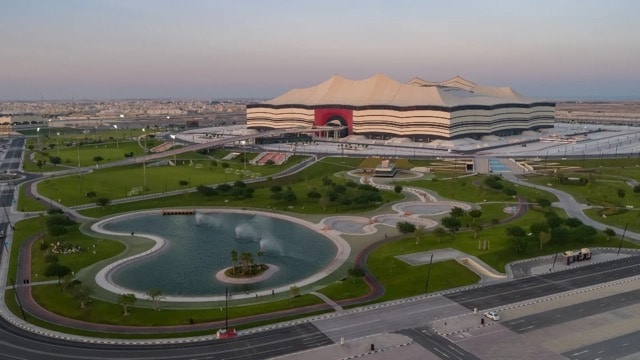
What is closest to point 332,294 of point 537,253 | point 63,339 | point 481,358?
point 481,358

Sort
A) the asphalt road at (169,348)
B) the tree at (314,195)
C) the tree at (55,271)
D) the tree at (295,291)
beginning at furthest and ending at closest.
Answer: the tree at (314,195) → the tree at (55,271) → the tree at (295,291) → the asphalt road at (169,348)

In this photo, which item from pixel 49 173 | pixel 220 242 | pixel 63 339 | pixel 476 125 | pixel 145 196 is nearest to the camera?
pixel 63 339

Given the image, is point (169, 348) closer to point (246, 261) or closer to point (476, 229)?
point (246, 261)

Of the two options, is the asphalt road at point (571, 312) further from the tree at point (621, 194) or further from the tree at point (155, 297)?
the tree at point (621, 194)

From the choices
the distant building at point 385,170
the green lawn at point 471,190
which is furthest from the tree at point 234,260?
the distant building at point 385,170

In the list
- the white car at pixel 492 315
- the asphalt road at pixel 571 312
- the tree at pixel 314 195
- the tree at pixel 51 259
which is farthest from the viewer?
the tree at pixel 314 195

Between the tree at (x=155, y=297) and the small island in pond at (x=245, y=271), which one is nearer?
the tree at (x=155, y=297)

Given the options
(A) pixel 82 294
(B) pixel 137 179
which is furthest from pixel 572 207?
(B) pixel 137 179

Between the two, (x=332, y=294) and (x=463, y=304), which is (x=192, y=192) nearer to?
(x=332, y=294)

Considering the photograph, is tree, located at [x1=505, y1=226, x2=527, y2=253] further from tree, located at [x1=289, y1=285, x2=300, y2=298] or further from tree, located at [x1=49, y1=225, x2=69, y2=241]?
tree, located at [x1=49, y1=225, x2=69, y2=241]
